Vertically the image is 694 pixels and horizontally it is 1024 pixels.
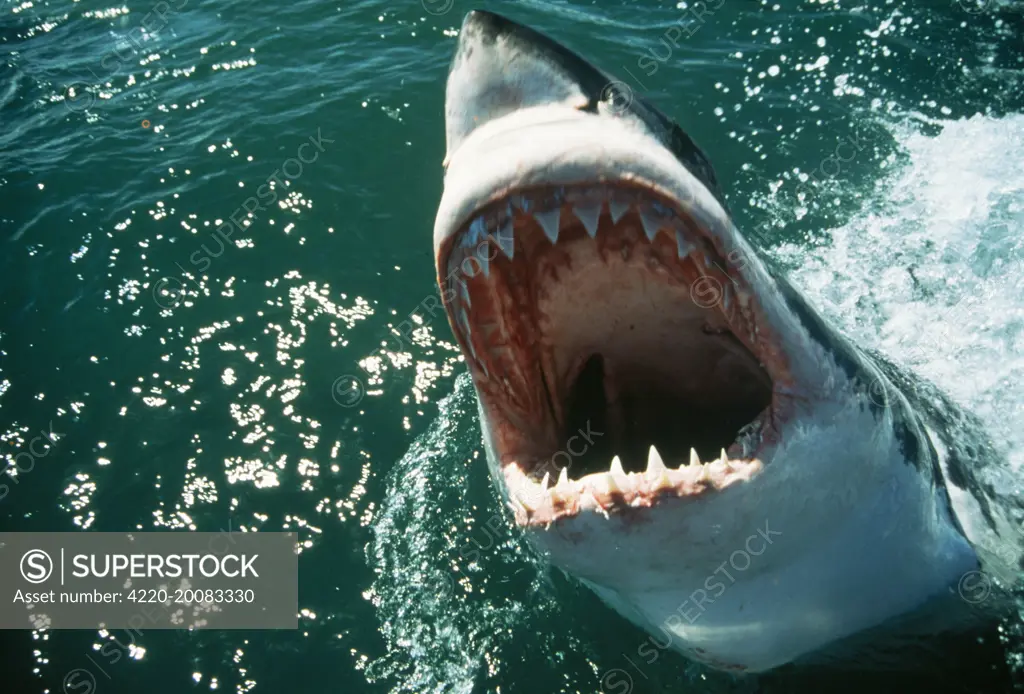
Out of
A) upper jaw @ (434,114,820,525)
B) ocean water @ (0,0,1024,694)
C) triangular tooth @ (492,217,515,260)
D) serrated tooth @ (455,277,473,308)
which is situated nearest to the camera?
upper jaw @ (434,114,820,525)

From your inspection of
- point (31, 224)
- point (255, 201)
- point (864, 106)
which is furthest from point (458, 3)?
point (31, 224)

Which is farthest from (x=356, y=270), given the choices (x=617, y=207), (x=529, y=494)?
(x=617, y=207)

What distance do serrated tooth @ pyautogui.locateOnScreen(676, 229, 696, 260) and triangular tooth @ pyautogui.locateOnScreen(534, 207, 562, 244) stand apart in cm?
31

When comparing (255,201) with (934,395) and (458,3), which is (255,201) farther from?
(934,395)

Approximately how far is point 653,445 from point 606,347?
0.65 meters

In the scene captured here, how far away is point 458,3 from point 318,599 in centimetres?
611

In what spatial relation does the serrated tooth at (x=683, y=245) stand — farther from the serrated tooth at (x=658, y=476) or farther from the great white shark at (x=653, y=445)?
the serrated tooth at (x=658, y=476)

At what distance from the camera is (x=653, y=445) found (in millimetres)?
2348

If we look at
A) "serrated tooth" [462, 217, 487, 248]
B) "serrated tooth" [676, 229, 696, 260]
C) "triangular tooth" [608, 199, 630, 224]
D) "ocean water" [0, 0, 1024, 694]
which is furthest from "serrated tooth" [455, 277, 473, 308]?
"ocean water" [0, 0, 1024, 694]

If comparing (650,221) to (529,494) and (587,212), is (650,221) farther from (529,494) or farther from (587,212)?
(529,494)

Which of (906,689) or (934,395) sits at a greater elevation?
(934,395)

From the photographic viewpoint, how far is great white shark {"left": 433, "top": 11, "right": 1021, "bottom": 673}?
194cm

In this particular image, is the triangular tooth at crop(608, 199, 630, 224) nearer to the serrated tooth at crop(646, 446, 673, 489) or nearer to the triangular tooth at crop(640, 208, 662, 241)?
the triangular tooth at crop(640, 208, 662, 241)

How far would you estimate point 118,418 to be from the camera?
417 centimetres
